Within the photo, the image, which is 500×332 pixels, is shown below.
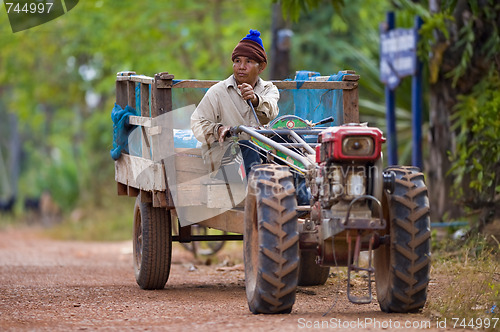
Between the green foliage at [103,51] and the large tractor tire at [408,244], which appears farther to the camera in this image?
the green foliage at [103,51]

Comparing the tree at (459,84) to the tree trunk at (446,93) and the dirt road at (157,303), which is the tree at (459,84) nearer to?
the tree trunk at (446,93)

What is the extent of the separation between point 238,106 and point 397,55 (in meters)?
5.20

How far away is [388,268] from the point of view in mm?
6816

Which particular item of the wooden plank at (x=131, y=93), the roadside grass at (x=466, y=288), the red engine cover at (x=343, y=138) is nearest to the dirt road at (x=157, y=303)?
the roadside grass at (x=466, y=288)

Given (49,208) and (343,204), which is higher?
(343,204)

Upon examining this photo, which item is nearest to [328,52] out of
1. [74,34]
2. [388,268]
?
[74,34]

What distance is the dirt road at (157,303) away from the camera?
637cm

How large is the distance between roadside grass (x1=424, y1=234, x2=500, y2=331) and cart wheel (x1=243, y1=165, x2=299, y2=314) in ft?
3.50

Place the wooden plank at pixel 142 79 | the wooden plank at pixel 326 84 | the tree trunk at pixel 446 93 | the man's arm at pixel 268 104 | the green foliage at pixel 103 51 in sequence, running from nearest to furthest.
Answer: the man's arm at pixel 268 104 → the wooden plank at pixel 142 79 → the wooden plank at pixel 326 84 → the tree trunk at pixel 446 93 → the green foliage at pixel 103 51

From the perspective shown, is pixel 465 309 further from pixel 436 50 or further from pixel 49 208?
pixel 49 208

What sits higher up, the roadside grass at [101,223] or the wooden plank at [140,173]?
the wooden plank at [140,173]

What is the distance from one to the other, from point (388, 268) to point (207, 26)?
1889 cm

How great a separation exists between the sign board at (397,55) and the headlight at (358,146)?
6.40m

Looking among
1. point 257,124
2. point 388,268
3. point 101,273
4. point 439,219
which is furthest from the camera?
point 439,219
